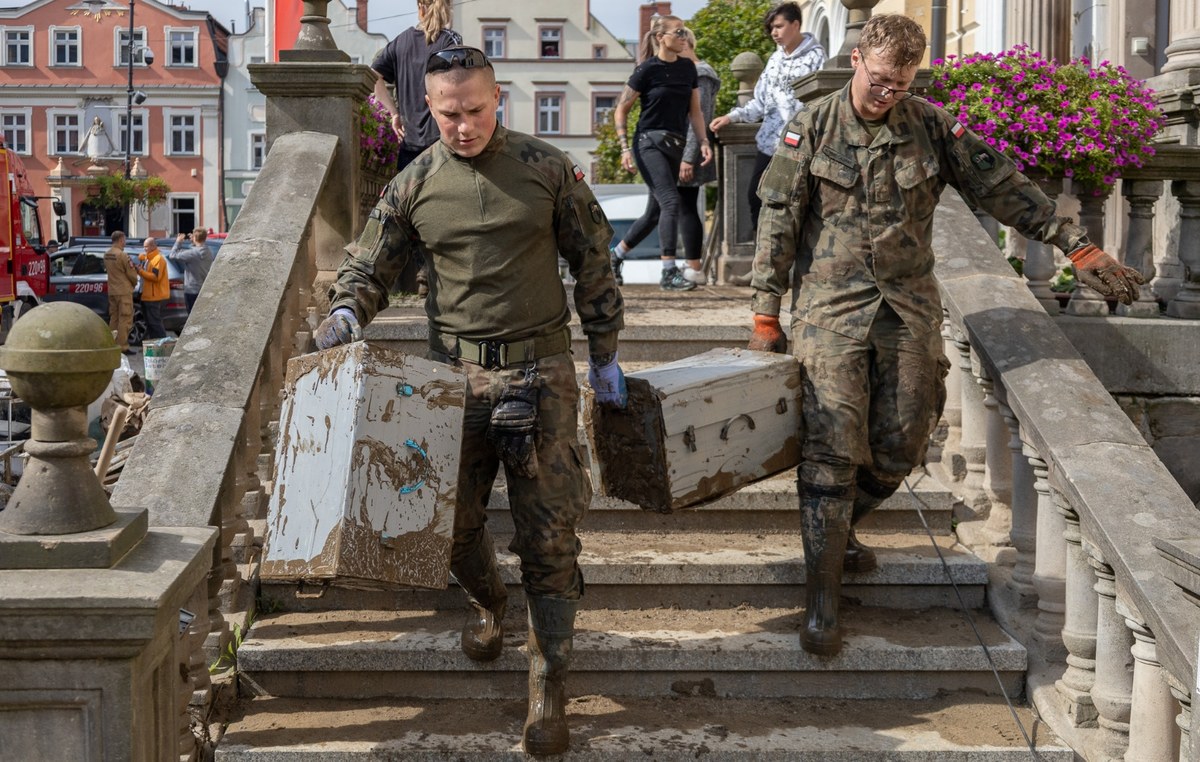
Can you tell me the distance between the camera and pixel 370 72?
6523 mm

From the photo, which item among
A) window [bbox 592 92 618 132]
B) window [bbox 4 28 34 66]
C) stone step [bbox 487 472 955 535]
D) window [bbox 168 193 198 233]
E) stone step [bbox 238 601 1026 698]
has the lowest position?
stone step [bbox 238 601 1026 698]

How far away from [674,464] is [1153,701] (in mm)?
1522

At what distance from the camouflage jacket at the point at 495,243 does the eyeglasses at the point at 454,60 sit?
228 millimetres

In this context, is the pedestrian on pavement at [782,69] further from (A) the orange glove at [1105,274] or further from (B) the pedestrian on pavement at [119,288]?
(B) the pedestrian on pavement at [119,288]

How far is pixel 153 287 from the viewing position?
20438 millimetres

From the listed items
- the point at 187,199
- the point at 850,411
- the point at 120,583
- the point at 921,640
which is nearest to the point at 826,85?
the point at 850,411

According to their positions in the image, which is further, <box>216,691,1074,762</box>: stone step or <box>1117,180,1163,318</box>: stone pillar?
<box>1117,180,1163,318</box>: stone pillar

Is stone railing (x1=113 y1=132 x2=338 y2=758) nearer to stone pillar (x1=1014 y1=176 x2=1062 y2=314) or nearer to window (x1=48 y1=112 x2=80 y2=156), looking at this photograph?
stone pillar (x1=1014 y1=176 x2=1062 y2=314)

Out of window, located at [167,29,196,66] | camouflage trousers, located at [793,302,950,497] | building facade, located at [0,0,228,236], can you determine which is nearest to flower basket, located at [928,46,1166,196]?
camouflage trousers, located at [793,302,950,497]

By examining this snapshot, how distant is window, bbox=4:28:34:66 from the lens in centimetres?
5988

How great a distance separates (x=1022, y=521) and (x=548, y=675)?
6.12 ft

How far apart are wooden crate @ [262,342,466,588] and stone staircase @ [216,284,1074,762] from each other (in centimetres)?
34

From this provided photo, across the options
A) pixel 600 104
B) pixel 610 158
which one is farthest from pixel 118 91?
pixel 610 158

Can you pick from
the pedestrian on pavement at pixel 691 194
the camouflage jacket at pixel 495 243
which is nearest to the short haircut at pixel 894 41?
the camouflage jacket at pixel 495 243
